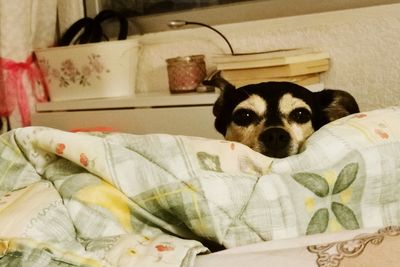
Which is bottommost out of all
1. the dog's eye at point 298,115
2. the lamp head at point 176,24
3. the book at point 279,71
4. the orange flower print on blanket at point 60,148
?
the dog's eye at point 298,115

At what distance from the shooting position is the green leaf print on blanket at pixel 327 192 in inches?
24.5

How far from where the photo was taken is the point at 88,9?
2148 mm

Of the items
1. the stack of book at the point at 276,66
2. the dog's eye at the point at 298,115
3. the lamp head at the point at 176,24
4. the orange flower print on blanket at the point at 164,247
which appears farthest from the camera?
the lamp head at the point at 176,24

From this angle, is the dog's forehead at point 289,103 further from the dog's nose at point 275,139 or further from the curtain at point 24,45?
the curtain at point 24,45

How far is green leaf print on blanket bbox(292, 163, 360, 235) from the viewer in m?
0.62

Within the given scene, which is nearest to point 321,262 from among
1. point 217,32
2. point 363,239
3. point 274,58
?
point 363,239

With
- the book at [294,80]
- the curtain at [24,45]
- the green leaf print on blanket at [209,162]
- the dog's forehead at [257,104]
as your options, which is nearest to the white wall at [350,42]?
the book at [294,80]

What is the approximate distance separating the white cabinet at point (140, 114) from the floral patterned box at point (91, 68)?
0.19 feet

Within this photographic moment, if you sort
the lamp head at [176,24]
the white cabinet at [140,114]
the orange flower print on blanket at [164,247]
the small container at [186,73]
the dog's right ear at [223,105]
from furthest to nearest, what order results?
the lamp head at [176,24]
the small container at [186,73]
the white cabinet at [140,114]
the dog's right ear at [223,105]
the orange flower print on blanket at [164,247]

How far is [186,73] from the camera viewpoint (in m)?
1.67

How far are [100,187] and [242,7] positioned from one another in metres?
1.29

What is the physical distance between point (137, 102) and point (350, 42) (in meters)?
0.70

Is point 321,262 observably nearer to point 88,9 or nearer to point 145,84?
point 145,84

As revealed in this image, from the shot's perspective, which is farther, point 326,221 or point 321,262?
point 326,221
